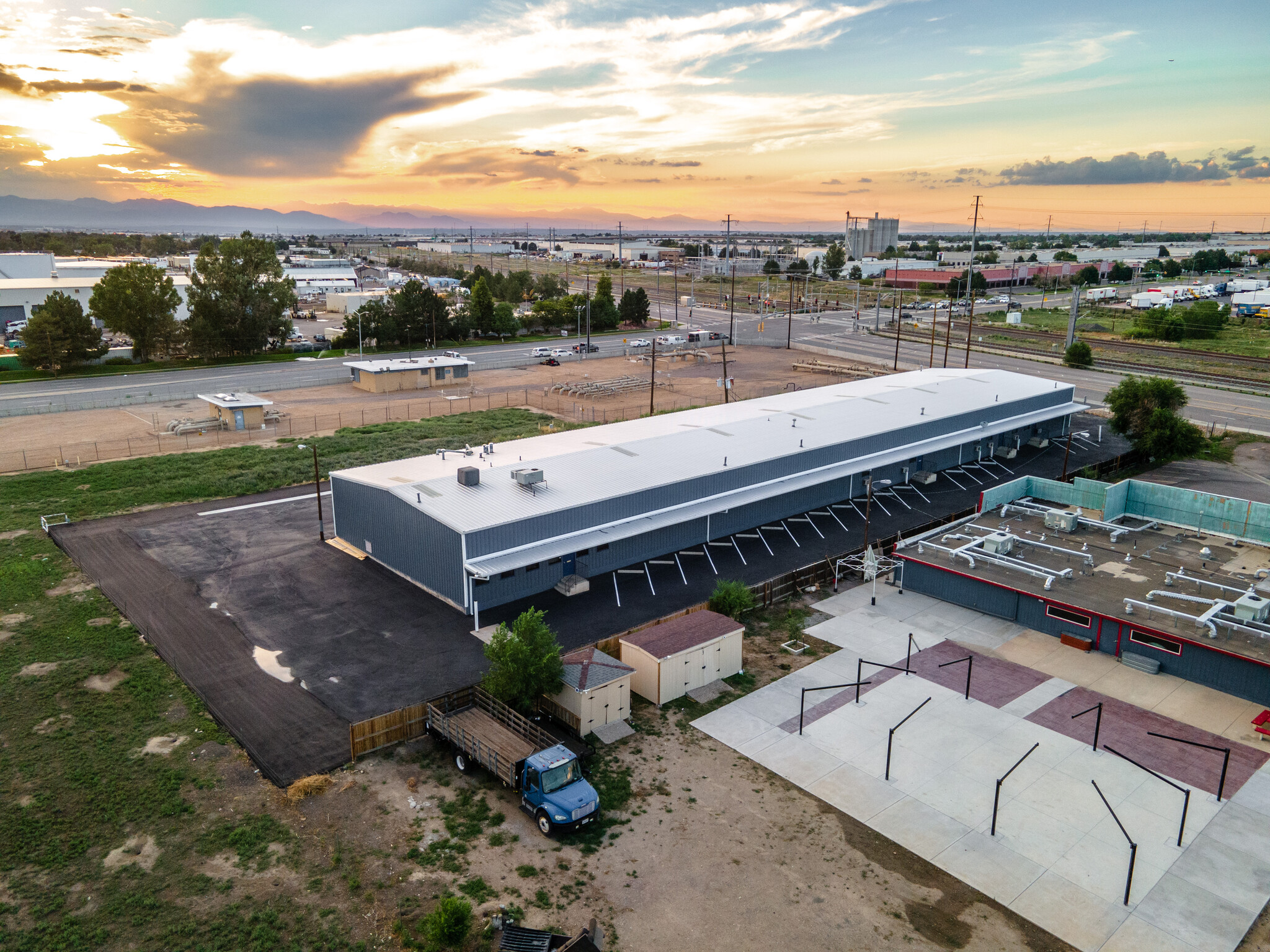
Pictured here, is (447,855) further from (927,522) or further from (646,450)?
(927,522)

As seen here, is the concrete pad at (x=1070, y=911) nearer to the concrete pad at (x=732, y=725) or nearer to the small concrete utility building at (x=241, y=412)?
the concrete pad at (x=732, y=725)

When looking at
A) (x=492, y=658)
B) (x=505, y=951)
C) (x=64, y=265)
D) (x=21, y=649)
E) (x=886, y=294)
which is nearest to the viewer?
(x=505, y=951)

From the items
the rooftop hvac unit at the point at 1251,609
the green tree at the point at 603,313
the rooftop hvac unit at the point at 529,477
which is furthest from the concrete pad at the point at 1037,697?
the green tree at the point at 603,313

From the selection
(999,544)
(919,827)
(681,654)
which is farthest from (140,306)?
(919,827)

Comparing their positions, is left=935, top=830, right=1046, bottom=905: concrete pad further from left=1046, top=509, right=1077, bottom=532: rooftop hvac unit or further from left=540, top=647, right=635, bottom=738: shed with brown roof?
left=1046, top=509, right=1077, bottom=532: rooftop hvac unit

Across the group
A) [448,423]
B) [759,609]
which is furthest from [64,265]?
[759,609]

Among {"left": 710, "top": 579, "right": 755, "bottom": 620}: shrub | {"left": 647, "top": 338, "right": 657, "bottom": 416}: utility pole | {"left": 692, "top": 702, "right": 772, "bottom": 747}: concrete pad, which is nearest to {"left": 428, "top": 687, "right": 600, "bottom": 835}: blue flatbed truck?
{"left": 692, "top": 702, "right": 772, "bottom": 747}: concrete pad
